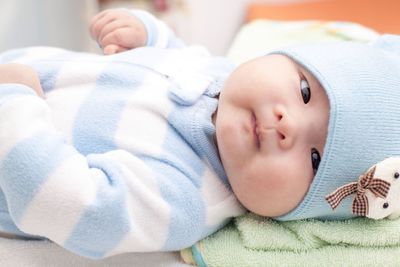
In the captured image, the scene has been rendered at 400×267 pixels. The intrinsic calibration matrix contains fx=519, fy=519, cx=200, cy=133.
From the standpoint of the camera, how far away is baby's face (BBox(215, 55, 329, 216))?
0.69 metres

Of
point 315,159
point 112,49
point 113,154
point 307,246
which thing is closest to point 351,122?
point 315,159

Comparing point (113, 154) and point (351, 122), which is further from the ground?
point (351, 122)

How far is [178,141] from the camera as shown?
733 millimetres

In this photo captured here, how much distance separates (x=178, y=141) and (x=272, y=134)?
0.13 metres

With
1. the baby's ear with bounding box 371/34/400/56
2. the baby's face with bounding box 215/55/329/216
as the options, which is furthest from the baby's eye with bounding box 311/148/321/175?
the baby's ear with bounding box 371/34/400/56

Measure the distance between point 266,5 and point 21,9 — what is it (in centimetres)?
83

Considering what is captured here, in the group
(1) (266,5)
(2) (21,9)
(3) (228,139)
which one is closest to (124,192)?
(3) (228,139)

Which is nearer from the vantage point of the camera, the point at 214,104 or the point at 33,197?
the point at 33,197

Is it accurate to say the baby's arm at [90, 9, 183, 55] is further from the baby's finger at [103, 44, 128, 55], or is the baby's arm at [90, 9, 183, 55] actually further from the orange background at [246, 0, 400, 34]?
the orange background at [246, 0, 400, 34]

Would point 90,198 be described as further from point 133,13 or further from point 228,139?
point 133,13

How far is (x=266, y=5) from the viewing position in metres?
1.82

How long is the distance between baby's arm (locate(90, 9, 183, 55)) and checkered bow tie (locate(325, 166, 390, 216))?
445 millimetres

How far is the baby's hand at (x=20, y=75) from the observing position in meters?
0.70

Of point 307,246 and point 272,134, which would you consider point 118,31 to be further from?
point 307,246
